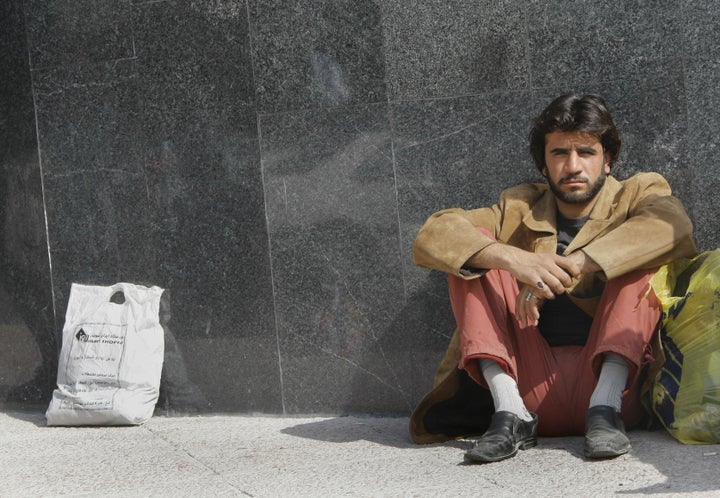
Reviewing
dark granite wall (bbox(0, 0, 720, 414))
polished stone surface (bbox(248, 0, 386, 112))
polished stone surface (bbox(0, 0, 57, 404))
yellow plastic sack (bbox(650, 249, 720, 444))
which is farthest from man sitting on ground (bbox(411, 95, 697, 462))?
polished stone surface (bbox(0, 0, 57, 404))

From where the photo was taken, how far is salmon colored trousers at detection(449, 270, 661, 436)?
15.0 feet

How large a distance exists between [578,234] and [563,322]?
39 centimetres

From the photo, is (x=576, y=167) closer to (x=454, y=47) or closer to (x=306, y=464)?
(x=454, y=47)

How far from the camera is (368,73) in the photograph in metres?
5.68

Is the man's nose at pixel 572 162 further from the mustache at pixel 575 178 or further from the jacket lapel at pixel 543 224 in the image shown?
the jacket lapel at pixel 543 224

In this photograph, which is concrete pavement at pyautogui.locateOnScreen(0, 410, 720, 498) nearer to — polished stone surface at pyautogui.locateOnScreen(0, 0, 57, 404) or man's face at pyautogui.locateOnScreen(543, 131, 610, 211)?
polished stone surface at pyautogui.locateOnScreen(0, 0, 57, 404)

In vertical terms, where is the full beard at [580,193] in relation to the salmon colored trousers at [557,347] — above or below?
above

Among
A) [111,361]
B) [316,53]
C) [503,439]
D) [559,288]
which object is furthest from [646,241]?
[111,361]

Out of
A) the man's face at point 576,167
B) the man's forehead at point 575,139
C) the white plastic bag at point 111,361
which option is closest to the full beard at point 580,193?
the man's face at point 576,167

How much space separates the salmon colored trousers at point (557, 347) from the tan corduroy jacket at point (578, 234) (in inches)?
4.1

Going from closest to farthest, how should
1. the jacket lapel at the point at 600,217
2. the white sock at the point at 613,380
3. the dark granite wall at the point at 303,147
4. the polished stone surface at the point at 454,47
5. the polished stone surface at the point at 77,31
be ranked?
the white sock at the point at 613,380, the jacket lapel at the point at 600,217, the dark granite wall at the point at 303,147, the polished stone surface at the point at 454,47, the polished stone surface at the point at 77,31

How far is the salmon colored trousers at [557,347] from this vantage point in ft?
15.0

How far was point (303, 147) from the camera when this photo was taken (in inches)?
228

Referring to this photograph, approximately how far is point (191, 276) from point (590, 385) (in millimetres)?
2310
